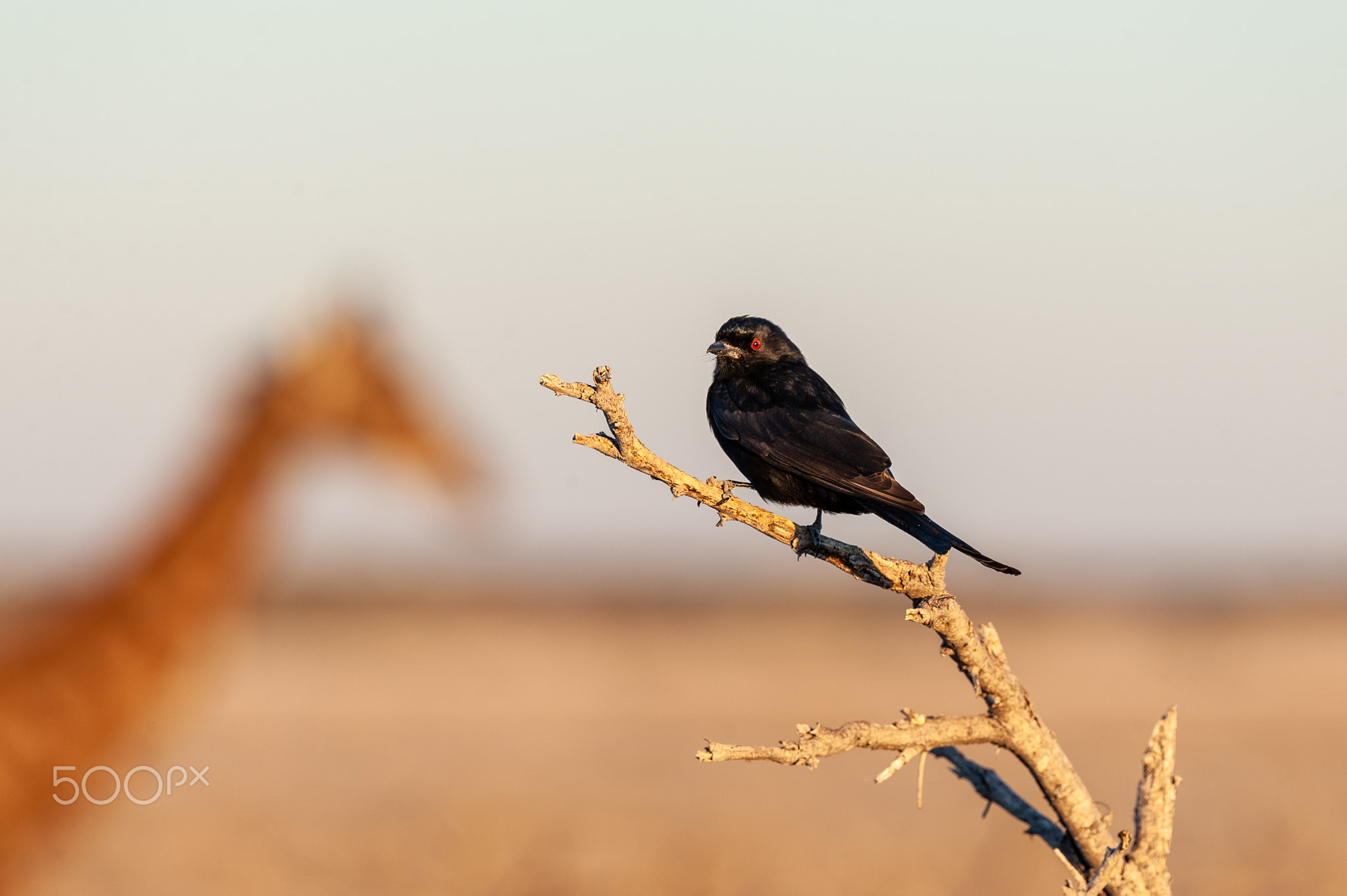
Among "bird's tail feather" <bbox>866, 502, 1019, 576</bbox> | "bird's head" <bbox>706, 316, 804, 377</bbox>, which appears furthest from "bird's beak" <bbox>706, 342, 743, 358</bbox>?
"bird's tail feather" <bbox>866, 502, 1019, 576</bbox>

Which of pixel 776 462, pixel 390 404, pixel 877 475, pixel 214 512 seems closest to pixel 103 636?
pixel 214 512

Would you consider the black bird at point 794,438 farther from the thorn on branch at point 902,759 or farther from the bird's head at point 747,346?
the thorn on branch at point 902,759

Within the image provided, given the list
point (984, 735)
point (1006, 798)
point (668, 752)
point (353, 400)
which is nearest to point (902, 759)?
point (984, 735)

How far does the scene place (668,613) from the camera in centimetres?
3259

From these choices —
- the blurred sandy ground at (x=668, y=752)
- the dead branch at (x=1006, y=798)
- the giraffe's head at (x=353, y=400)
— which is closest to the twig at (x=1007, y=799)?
the dead branch at (x=1006, y=798)

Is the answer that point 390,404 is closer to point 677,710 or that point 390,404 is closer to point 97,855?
point 97,855

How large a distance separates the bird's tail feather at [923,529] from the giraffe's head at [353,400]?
414 centimetres

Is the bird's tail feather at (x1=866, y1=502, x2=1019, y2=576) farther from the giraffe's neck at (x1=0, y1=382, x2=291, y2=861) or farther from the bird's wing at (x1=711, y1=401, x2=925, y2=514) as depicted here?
the giraffe's neck at (x1=0, y1=382, x2=291, y2=861)

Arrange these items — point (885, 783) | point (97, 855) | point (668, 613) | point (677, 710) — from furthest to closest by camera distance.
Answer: point (668, 613) → point (677, 710) → point (885, 783) → point (97, 855)

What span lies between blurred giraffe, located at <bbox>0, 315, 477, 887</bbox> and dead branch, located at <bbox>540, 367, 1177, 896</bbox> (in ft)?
14.2

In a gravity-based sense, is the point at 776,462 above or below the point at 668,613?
above

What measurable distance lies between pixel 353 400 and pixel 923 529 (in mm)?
4706

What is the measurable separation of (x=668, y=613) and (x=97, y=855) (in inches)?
848

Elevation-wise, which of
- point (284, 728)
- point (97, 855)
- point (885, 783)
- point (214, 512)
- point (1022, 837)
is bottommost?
point (284, 728)
